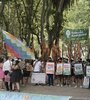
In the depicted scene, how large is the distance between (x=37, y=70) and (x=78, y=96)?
5.31 meters

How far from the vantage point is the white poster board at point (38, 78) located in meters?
24.4

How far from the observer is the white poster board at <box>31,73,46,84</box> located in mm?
24406

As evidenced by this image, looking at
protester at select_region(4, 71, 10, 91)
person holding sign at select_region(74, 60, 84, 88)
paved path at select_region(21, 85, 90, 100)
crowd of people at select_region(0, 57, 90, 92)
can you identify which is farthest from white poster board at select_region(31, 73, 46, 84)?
protester at select_region(4, 71, 10, 91)

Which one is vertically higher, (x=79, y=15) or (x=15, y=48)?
(x=79, y=15)

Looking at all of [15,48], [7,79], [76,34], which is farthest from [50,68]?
[15,48]

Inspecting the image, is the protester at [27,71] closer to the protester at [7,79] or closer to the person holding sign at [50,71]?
the person holding sign at [50,71]

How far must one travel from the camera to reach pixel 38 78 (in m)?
24.6

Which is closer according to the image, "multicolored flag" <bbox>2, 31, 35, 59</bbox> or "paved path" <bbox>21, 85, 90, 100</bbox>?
"paved path" <bbox>21, 85, 90, 100</bbox>

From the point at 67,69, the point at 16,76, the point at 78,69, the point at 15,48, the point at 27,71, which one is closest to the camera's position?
the point at 15,48

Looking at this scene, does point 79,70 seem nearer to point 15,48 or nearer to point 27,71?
point 27,71

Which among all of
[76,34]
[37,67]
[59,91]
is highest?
[76,34]

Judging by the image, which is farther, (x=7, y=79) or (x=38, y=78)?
(x=38, y=78)

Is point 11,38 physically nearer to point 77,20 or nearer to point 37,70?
point 37,70

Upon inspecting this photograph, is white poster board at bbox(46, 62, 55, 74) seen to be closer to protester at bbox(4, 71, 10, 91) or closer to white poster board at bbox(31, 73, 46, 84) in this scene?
white poster board at bbox(31, 73, 46, 84)
